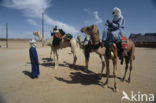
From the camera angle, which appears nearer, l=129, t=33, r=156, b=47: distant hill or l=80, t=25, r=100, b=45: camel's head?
l=80, t=25, r=100, b=45: camel's head

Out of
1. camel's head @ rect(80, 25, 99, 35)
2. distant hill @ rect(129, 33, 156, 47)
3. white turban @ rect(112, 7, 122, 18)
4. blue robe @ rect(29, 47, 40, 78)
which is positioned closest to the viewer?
camel's head @ rect(80, 25, 99, 35)

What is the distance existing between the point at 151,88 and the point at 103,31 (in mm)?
3208

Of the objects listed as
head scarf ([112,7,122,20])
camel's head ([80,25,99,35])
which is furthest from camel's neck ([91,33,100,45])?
head scarf ([112,7,122,20])

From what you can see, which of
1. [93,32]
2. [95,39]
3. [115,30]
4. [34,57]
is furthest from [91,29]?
[34,57]

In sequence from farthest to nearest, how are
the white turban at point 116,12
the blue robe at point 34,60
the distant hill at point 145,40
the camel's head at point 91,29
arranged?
the distant hill at point 145,40, the blue robe at point 34,60, the white turban at point 116,12, the camel's head at point 91,29

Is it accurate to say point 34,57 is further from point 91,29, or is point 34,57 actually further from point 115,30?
point 115,30

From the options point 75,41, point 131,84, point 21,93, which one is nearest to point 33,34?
point 75,41

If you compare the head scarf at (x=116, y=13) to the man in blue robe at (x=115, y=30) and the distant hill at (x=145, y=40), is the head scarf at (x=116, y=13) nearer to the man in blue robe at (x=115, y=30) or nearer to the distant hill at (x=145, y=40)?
the man in blue robe at (x=115, y=30)

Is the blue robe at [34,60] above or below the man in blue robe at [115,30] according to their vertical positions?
below

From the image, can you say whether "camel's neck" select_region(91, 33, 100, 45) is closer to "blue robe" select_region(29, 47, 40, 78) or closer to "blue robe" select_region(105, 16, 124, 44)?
"blue robe" select_region(105, 16, 124, 44)

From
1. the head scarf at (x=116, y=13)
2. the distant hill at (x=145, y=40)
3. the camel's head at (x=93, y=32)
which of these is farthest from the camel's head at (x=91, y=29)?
the distant hill at (x=145, y=40)

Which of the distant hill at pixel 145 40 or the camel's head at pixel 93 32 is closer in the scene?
the camel's head at pixel 93 32

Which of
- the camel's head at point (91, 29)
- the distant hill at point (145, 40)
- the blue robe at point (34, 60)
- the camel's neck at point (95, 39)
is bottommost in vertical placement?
the blue robe at point (34, 60)

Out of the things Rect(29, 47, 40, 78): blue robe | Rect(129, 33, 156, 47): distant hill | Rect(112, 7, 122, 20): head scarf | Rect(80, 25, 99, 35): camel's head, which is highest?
Rect(129, 33, 156, 47): distant hill
